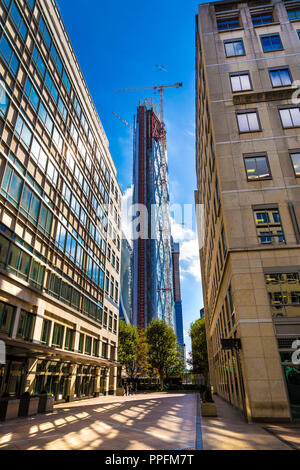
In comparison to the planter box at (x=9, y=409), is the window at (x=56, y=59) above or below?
above

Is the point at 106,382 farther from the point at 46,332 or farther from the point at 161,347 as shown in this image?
the point at 46,332

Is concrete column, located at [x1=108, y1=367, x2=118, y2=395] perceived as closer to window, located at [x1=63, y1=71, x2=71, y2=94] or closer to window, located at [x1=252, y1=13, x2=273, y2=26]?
window, located at [x1=63, y1=71, x2=71, y2=94]

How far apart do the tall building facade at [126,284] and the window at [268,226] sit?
401ft

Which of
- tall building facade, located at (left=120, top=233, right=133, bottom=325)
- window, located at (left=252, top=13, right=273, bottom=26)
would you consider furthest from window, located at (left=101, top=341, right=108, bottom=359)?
tall building facade, located at (left=120, top=233, right=133, bottom=325)

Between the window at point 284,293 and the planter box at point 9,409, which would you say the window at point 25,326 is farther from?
the window at point 284,293

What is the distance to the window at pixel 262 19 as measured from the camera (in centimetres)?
2653

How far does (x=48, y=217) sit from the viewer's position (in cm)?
2709

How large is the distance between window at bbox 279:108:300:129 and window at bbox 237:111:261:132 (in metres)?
1.86

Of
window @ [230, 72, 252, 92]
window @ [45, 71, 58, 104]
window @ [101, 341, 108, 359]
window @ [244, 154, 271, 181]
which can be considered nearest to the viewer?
window @ [244, 154, 271, 181]

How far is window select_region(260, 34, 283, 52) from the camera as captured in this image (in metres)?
24.5

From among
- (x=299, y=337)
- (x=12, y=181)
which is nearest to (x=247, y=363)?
(x=299, y=337)

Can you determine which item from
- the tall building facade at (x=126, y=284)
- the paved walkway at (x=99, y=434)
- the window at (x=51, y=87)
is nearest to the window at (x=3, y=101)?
the window at (x=51, y=87)

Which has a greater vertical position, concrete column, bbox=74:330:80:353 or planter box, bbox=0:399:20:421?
concrete column, bbox=74:330:80:353

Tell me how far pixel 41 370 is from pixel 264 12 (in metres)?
37.8
